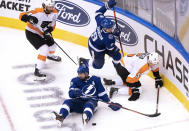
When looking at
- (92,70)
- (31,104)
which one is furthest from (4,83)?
(92,70)

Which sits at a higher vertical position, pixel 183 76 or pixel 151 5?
pixel 151 5

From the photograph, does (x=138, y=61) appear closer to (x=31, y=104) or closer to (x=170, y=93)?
(x=170, y=93)

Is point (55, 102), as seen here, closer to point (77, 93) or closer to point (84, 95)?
point (84, 95)

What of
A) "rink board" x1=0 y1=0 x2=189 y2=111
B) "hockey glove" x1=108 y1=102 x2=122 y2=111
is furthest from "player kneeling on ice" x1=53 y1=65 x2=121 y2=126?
"rink board" x1=0 y1=0 x2=189 y2=111

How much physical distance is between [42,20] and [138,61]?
1.49 metres

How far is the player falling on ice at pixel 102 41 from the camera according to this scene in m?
6.45

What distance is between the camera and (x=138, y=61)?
21.2ft

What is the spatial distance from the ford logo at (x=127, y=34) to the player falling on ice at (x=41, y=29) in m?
0.97

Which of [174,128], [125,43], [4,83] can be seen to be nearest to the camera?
[174,128]

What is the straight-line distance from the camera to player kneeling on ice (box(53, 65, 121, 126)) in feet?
19.5

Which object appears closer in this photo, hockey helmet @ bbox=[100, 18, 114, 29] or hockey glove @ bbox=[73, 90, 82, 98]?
hockey glove @ bbox=[73, 90, 82, 98]

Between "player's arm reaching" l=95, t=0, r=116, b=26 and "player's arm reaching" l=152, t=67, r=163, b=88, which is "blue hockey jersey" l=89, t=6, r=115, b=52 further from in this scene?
"player's arm reaching" l=152, t=67, r=163, b=88

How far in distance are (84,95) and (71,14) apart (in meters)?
2.10

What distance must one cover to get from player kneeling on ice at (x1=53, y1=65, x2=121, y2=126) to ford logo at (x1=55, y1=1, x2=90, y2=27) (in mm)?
1843
